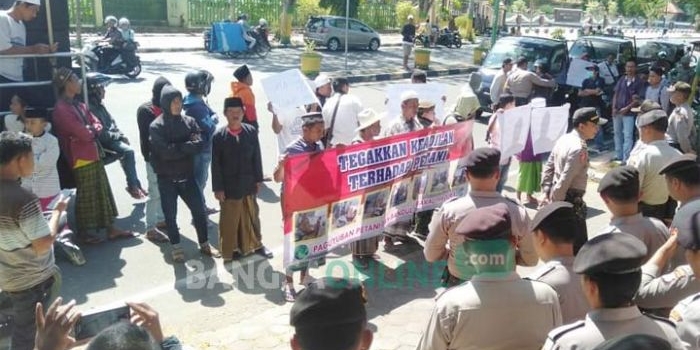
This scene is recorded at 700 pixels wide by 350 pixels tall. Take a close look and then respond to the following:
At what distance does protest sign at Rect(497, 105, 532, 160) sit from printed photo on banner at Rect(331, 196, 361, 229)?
7.55 feet

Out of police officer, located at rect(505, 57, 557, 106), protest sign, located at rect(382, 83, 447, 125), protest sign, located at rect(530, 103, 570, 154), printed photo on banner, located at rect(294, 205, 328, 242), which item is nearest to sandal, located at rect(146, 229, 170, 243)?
printed photo on banner, located at rect(294, 205, 328, 242)

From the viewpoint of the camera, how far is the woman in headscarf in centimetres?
618

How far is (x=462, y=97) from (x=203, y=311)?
4.29m

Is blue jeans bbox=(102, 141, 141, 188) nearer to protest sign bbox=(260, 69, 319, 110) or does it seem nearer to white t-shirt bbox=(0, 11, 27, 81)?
white t-shirt bbox=(0, 11, 27, 81)

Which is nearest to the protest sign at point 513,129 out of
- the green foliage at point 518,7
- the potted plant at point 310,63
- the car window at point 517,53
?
the car window at point 517,53

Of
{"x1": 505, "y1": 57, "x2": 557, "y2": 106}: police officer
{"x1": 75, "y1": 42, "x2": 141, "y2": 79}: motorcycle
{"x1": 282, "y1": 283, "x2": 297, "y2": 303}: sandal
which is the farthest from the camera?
{"x1": 75, "y1": 42, "x2": 141, "y2": 79}: motorcycle

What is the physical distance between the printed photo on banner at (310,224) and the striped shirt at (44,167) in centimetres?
240

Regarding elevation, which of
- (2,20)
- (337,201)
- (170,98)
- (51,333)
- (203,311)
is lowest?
(203,311)

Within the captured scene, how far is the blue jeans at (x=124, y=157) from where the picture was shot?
23.4ft

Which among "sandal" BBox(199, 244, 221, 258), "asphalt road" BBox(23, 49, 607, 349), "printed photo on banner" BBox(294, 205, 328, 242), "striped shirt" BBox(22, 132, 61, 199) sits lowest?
"asphalt road" BBox(23, 49, 607, 349)

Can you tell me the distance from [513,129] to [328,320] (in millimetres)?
5610

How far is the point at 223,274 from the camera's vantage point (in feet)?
19.5

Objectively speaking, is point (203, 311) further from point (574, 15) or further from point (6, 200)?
point (574, 15)

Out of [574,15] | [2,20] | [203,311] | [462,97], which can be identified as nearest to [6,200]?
[203,311]
